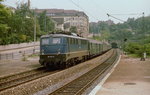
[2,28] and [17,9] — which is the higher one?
[17,9]

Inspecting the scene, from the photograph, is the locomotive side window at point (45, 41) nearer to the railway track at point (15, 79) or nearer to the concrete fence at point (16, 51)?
the railway track at point (15, 79)

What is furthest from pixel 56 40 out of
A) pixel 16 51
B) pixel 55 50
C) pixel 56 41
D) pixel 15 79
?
pixel 16 51

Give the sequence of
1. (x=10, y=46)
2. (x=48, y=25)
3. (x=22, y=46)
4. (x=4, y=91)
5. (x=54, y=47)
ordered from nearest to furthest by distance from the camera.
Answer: (x=4, y=91)
(x=54, y=47)
(x=10, y=46)
(x=22, y=46)
(x=48, y=25)

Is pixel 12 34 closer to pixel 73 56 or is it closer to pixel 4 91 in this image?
pixel 73 56

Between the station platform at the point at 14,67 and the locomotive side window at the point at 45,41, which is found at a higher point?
the locomotive side window at the point at 45,41

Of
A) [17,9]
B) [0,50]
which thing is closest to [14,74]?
[0,50]

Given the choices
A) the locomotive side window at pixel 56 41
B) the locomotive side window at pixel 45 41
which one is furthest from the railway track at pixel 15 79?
the locomotive side window at pixel 56 41

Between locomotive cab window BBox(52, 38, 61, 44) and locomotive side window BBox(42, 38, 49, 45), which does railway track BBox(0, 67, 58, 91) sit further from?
locomotive cab window BBox(52, 38, 61, 44)

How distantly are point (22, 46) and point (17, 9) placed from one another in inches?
887

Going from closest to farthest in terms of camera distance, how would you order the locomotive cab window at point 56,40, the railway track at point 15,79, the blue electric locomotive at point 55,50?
the railway track at point 15,79
the blue electric locomotive at point 55,50
the locomotive cab window at point 56,40

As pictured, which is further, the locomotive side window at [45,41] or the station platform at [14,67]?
the locomotive side window at [45,41]

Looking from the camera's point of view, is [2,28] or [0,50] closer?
[2,28]

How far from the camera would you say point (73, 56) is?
30.3m

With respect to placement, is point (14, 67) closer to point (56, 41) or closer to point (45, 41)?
point (45, 41)
